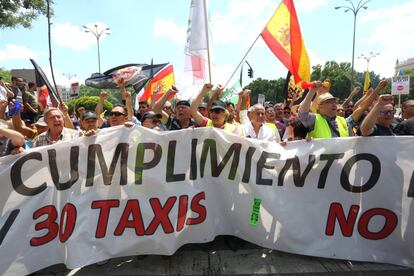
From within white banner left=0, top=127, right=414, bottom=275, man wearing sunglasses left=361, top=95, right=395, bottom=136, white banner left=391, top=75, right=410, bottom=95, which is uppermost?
white banner left=391, top=75, right=410, bottom=95

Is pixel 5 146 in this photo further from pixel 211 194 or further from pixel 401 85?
pixel 401 85

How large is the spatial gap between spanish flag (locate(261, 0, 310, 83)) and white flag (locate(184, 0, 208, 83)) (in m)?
1.08

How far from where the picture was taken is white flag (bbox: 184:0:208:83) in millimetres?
6293

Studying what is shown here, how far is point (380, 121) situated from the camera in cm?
383

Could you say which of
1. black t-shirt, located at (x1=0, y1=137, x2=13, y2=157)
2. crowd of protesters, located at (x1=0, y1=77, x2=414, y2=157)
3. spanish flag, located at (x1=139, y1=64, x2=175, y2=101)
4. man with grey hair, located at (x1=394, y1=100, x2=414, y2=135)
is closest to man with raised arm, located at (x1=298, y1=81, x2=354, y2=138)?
crowd of protesters, located at (x1=0, y1=77, x2=414, y2=157)

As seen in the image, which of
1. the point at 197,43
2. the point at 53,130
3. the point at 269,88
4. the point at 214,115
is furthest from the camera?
the point at 269,88

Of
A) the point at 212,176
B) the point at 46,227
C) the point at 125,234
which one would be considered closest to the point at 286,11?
the point at 212,176

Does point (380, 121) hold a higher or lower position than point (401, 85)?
lower

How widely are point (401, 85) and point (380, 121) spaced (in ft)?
43.3

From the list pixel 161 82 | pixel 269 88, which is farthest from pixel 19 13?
pixel 269 88

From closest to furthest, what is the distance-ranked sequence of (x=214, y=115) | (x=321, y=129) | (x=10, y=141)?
(x=10, y=141)
(x=321, y=129)
(x=214, y=115)

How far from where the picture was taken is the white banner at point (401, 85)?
14836mm

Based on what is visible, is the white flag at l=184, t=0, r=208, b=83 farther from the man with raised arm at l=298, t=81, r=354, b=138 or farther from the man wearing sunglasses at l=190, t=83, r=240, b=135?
the man with raised arm at l=298, t=81, r=354, b=138

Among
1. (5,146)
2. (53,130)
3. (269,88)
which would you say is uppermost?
(269,88)
